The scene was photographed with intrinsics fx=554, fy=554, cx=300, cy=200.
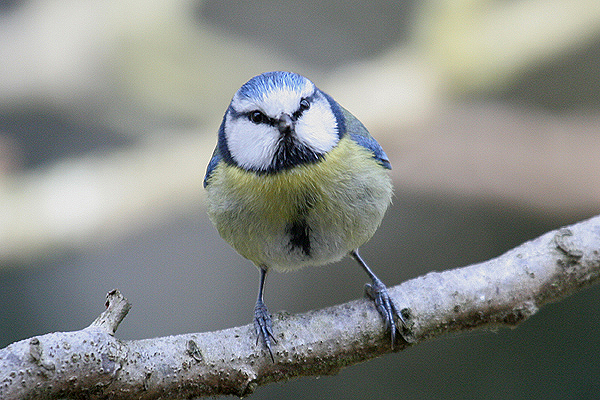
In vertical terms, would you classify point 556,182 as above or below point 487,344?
above

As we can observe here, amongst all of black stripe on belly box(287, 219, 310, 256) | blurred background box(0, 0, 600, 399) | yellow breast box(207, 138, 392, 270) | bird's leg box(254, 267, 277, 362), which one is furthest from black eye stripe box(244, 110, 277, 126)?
blurred background box(0, 0, 600, 399)

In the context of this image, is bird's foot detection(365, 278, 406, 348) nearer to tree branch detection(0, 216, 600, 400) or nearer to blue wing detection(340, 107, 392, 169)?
tree branch detection(0, 216, 600, 400)

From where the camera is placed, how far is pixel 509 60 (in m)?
2.45

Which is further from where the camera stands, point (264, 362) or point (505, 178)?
point (505, 178)

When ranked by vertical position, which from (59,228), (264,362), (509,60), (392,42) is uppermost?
(392,42)

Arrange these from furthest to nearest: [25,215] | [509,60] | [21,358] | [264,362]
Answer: [509,60], [25,215], [264,362], [21,358]

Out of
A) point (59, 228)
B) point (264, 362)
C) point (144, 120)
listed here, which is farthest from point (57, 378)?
point (144, 120)

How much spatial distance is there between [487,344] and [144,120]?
66.9 inches

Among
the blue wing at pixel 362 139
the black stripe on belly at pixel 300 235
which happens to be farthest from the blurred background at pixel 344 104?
the black stripe on belly at pixel 300 235

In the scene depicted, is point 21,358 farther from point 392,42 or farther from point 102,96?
point 392,42

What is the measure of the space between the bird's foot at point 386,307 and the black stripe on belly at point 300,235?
160 millimetres

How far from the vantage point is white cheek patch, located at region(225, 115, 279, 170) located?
1078mm

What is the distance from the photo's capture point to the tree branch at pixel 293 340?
2.76 ft

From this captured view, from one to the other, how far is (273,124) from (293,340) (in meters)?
0.42
